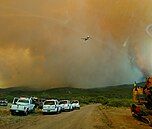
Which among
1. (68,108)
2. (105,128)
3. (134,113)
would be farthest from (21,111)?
(68,108)

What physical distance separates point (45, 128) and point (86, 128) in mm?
4374

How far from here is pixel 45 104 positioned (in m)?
61.6

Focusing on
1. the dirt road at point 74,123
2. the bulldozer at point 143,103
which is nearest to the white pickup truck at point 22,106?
the dirt road at point 74,123

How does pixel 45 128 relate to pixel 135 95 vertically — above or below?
below

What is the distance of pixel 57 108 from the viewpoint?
6359 centimetres

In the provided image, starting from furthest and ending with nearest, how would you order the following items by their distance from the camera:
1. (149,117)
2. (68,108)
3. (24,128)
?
1. (68,108)
2. (149,117)
3. (24,128)

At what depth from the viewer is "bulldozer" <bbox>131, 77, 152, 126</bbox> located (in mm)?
45375

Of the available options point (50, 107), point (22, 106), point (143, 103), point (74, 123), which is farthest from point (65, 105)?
point (74, 123)

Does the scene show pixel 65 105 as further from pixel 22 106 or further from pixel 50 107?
pixel 22 106

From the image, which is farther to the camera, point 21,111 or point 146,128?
point 21,111

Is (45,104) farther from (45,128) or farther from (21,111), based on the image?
(45,128)

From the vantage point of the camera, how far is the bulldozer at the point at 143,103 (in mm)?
45375

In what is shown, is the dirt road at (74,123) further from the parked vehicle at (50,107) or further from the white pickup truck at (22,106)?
the parked vehicle at (50,107)

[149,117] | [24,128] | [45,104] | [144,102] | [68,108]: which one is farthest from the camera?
[68,108]
